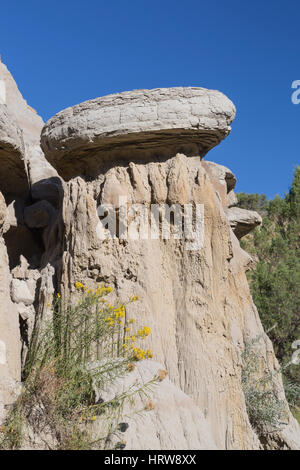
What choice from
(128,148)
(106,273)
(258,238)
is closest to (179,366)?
(106,273)

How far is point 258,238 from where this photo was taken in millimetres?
17234

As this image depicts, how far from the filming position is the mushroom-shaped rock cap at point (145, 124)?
229 inches

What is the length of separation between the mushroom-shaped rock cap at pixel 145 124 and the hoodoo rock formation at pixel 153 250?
0.01m

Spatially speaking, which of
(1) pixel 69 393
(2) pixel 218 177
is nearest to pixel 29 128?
(2) pixel 218 177

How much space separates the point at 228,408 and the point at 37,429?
6.44 ft

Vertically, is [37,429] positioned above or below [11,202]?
below

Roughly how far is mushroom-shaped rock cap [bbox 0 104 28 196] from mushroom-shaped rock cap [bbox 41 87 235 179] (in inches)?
19.1

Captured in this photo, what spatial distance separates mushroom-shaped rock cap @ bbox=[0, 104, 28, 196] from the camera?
5.80 m

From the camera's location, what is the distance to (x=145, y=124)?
19.0 feet

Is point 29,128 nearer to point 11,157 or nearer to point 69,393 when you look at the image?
point 11,157

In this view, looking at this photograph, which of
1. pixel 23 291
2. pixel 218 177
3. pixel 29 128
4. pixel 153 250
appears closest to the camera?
pixel 153 250

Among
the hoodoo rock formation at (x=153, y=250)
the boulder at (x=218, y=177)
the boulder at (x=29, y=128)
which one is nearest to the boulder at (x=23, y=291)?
the hoodoo rock formation at (x=153, y=250)

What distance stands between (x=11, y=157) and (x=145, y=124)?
5.60 ft

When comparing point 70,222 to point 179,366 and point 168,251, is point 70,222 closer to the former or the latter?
point 168,251
